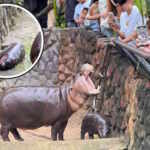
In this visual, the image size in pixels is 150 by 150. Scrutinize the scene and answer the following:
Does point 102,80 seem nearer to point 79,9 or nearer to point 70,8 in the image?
point 79,9

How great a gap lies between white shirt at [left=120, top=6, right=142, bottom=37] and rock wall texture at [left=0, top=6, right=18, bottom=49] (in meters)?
1.24

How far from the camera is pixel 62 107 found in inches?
255

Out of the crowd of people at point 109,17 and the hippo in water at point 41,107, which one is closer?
the hippo in water at point 41,107

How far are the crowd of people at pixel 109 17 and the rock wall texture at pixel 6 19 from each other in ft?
3.51

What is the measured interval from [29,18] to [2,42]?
1.16 meters

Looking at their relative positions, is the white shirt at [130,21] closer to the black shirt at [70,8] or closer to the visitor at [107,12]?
the visitor at [107,12]

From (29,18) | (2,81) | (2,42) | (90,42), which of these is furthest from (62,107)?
(2,81)

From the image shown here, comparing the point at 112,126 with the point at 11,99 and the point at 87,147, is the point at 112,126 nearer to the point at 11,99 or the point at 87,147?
the point at 87,147

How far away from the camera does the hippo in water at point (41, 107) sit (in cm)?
646

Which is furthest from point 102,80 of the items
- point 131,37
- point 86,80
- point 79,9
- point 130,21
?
point 86,80

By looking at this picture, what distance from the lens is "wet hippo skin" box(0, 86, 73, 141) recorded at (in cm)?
647

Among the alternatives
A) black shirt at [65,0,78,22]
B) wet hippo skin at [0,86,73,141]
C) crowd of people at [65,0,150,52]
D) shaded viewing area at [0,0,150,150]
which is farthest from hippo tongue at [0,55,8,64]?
black shirt at [65,0,78,22]

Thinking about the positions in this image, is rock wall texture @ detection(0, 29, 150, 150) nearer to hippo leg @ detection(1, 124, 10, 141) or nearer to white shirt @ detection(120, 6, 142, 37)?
white shirt @ detection(120, 6, 142, 37)

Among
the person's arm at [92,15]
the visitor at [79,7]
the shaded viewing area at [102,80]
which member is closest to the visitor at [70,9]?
the shaded viewing area at [102,80]
